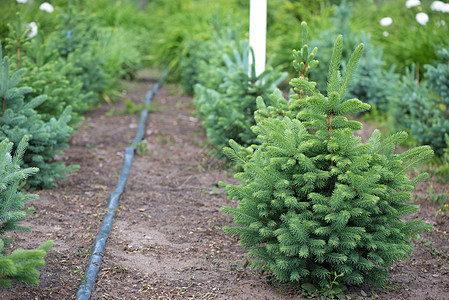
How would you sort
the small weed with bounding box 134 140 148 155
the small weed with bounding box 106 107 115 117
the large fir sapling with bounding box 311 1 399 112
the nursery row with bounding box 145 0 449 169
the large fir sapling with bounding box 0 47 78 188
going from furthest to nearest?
the small weed with bounding box 106 107 115 117 → the large fir sapling with bounding box 311 1 399 112 → the small weed with bounding box 134 140 148 155 → the nursery row with bounding box 145 0 449 169 → the large fir sapling with bounding box 0 47 78 188

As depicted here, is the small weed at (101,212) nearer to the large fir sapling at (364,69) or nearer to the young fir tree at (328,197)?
the young fir tree at (328,197)

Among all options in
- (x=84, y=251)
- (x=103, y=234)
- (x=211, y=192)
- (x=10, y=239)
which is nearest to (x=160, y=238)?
(x=103, y=234)

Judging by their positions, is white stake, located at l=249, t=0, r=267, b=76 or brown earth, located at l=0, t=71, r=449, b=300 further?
white stake, located at l=249, t=0, r=267, b=76

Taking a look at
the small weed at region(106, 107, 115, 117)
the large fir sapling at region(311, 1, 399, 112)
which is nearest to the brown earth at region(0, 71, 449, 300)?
the small weed at region(106, 107, 115, 117)

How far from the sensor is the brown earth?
9.56 ft

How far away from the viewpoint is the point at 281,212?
9.32 feet

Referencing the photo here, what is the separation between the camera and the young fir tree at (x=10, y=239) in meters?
2.23

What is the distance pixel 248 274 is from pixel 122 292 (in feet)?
2.72

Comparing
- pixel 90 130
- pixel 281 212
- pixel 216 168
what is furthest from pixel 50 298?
pixel 90 130

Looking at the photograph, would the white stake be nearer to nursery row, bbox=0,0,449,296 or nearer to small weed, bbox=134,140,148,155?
nursery row, bbox=0,0,449,296

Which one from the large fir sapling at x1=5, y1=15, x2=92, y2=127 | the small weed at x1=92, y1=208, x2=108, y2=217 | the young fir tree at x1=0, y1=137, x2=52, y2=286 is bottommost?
the small weed at x1=92, y1=208, x2=108, y2=217

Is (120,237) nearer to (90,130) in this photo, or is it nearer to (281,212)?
(281,212)

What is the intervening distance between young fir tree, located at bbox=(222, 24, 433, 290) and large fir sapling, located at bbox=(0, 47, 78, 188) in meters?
1.97

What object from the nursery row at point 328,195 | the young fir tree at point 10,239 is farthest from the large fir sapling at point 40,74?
the nursery row at point 328,195
